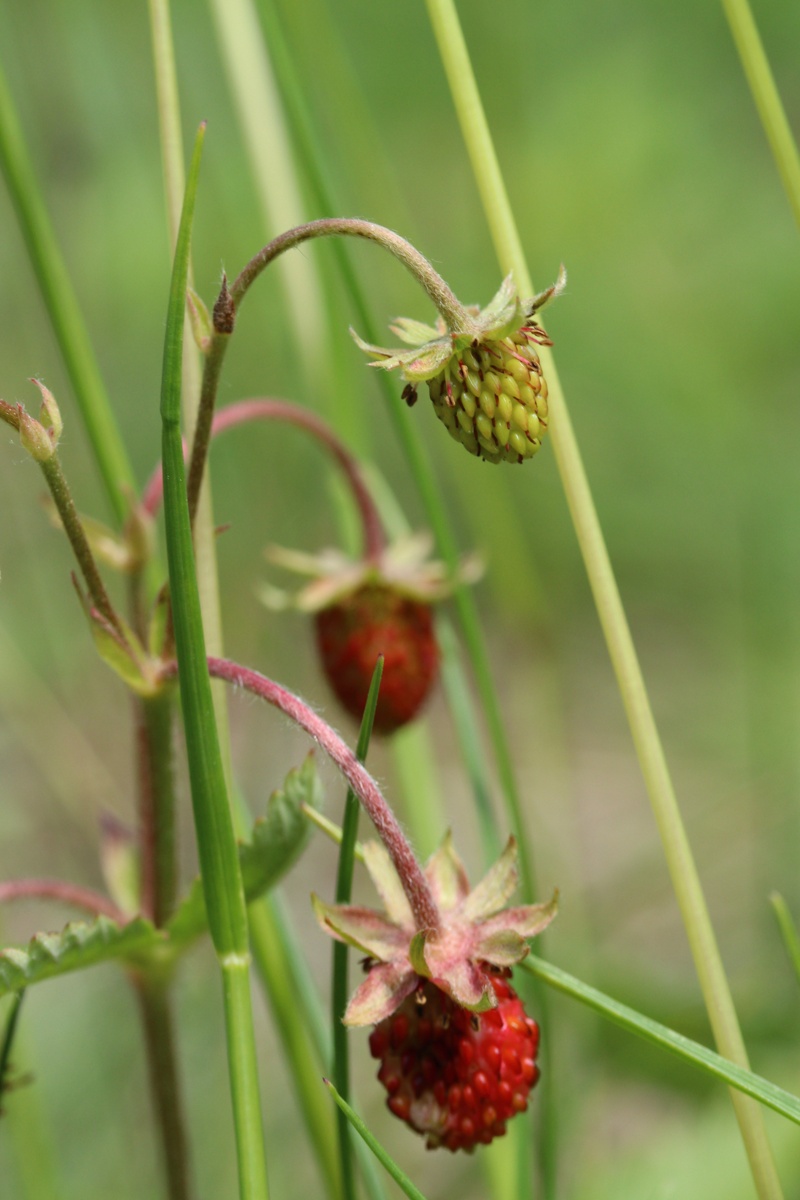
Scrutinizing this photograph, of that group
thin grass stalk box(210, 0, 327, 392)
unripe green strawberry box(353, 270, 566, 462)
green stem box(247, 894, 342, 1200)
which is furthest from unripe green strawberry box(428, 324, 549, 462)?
thin grass stalk box(210, 0, 327, 392)

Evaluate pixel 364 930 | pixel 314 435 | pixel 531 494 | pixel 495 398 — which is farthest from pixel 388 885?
pixel 531 494

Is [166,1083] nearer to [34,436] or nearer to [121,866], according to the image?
[121,866]

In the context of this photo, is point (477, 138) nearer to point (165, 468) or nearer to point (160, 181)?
point (165, 468)

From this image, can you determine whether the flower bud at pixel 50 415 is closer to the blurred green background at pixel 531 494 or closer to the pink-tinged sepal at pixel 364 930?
the pink-tinged sepal at pixel 364 930

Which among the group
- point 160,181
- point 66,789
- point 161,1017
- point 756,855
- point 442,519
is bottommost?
point 756,855

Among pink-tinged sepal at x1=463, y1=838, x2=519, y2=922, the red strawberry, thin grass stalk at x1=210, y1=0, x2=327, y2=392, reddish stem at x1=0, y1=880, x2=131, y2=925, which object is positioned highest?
thin grass stalk at x1=210, y1=0, x2=327, y2=392

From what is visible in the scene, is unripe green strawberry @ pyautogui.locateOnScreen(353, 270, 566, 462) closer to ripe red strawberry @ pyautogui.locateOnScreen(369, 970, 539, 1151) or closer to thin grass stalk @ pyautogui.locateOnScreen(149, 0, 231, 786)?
thin grass stalk @ pyautogui.locateOnScreen(149, 0, 231, 786)

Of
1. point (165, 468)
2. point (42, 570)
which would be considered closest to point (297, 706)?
point (165, 468)
